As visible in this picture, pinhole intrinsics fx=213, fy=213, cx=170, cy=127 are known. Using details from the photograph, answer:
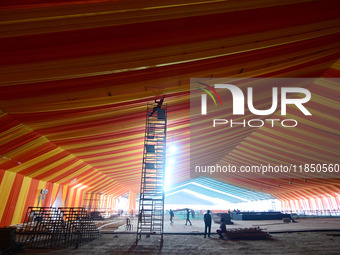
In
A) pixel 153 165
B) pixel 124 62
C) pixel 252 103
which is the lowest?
pixel 153 165

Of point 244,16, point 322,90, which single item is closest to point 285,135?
point 322,90

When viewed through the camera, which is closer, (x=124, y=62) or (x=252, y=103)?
(x=124, y=62)

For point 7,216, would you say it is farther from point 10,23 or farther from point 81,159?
point 10,23

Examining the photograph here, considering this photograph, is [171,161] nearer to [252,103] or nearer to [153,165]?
[153,165]

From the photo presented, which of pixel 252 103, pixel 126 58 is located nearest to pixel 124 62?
pixel 126 58

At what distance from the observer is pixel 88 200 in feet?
72.4

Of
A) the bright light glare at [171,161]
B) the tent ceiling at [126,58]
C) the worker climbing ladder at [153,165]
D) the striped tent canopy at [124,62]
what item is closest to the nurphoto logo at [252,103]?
the striped tent canopy at [124,62]

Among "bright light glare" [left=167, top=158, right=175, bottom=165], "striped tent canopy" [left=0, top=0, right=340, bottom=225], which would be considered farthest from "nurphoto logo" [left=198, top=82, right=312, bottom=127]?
"bright light glare" [left=167, top=158, right=175, bottom=165]

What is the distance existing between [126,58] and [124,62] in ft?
0.46

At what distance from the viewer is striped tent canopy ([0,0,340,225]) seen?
3.99 meters

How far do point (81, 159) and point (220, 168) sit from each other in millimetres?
16244

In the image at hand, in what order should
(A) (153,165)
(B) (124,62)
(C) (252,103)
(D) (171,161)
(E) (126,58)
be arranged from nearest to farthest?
(E) (126,58) < (B) (124,62) < (A) (153,165) < (C) (252,103) < (D) (171,161)

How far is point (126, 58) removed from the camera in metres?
4.93

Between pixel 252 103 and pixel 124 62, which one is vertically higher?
pixel 252 103
